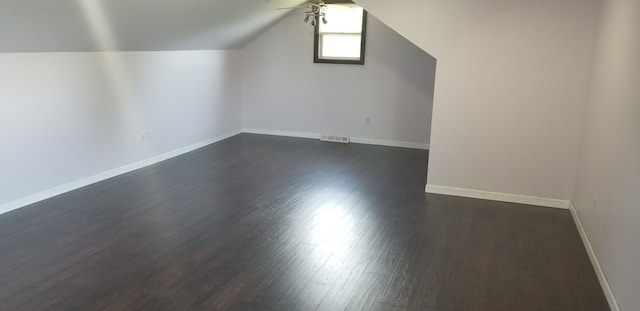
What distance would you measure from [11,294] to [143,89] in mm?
3159

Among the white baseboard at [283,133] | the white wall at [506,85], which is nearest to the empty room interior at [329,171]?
the white wall at [506,85]

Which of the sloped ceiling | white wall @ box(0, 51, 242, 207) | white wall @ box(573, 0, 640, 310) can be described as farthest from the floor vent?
white wall @ box(573, 0, 640, 310)

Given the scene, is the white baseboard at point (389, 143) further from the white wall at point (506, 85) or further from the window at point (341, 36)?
the white wall at point (506, 85)

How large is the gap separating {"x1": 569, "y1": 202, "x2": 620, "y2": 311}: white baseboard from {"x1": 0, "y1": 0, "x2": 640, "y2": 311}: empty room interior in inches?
0.9

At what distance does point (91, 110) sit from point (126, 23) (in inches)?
38.8

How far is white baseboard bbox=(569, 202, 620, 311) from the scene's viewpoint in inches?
106

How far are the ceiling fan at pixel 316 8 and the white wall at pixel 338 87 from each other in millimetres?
189

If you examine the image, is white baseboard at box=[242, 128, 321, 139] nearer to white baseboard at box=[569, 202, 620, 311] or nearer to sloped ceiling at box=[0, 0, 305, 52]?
sloped ceiling at box=[0, 0, 305, 52]

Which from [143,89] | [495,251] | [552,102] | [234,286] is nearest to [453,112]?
[552,102]

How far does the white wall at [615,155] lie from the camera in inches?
99.0

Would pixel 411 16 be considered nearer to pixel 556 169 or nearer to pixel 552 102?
pixel 552 102

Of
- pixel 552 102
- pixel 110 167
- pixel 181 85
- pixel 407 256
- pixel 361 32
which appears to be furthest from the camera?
pixel 361 32

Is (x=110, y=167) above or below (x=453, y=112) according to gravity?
below

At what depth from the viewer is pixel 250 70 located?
7.54 m
